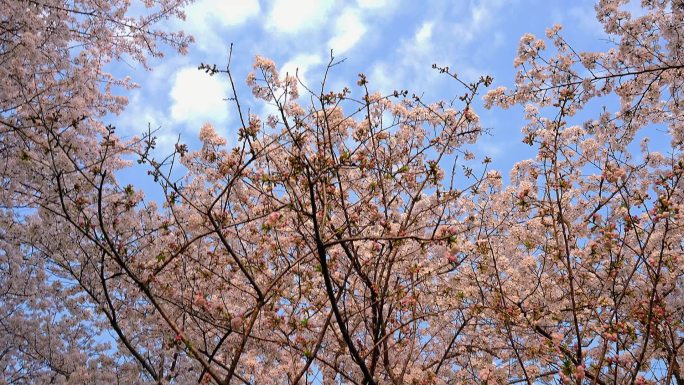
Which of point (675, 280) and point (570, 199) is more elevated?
point (570, 199)

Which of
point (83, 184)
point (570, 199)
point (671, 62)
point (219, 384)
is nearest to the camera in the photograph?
point (219, 384)

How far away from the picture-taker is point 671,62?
623cm

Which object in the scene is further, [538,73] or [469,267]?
[538,73]

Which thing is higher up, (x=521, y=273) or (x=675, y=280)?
(x=521, y=273)

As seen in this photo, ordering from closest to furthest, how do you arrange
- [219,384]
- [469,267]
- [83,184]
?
[219,384] < [469,267] < [83,184]

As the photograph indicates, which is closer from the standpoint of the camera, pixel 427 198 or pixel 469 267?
pixel 469 267

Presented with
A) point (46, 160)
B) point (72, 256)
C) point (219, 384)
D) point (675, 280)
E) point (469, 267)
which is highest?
point (46, 160)

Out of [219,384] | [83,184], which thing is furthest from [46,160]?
[219,384]

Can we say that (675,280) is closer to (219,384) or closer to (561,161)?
(561,161)

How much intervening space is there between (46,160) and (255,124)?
151 inches

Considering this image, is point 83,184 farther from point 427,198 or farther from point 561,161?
point 561,161

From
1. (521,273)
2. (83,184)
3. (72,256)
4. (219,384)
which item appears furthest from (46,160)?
(521,273)

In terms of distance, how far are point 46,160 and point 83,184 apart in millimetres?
522

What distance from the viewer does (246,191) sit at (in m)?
8.25
